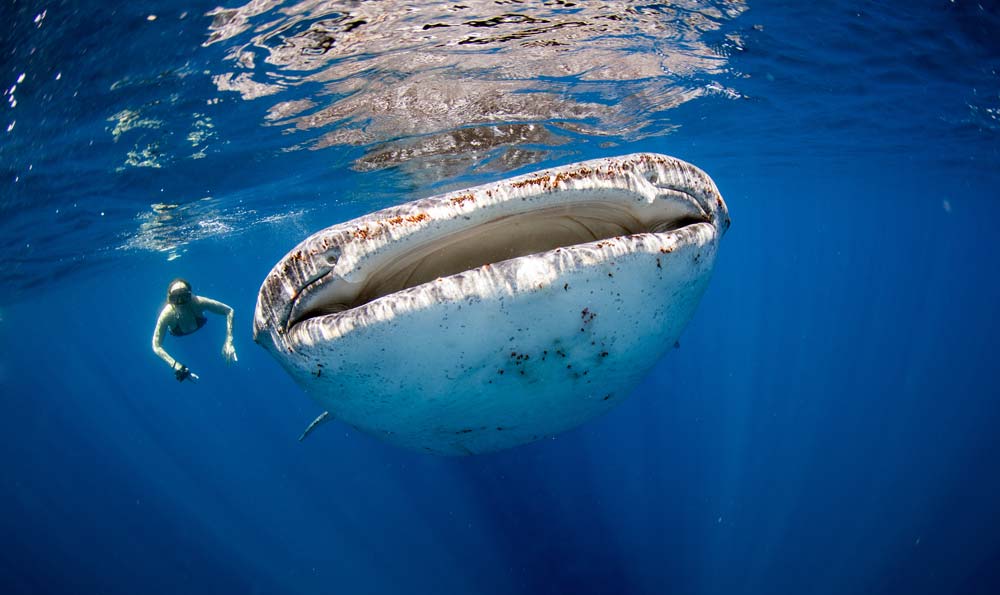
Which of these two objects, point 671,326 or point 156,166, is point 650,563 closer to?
point 671,326

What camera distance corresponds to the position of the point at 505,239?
84.3 inches

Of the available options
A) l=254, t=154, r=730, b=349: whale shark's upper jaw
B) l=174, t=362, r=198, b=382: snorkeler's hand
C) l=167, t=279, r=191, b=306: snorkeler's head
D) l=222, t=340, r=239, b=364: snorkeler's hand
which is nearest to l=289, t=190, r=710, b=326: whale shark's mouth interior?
l=254, t=154, r=730, b=349: whale shark's upper jaw

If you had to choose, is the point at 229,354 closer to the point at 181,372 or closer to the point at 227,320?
the point at 181,372

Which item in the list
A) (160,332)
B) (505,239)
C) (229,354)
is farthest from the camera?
(160,332)

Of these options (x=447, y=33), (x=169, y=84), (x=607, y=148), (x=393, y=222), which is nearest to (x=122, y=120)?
(x=169, y=84)

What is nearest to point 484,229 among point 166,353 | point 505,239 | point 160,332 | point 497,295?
point 505,239

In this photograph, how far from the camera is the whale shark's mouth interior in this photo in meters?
1.81

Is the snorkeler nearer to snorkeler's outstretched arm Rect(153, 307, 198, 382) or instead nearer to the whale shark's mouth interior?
snorkeler's outstretched arm Rect(153, 307, 198, 382)

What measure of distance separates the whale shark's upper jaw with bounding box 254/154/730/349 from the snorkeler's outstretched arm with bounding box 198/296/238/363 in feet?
14.8

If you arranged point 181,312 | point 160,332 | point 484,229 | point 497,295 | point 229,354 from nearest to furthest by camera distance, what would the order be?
point 497,295 → point 484,229 → point 229,354 → point 160,332 → point 181,312

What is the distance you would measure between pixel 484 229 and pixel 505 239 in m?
0.19

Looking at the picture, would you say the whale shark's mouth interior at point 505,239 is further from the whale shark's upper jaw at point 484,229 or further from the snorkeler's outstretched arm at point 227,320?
the snorkeler's outstretched arm at point 227,320

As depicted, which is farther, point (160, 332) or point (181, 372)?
point (160, 332)

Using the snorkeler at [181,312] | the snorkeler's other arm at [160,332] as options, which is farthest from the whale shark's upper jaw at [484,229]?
the snorkeler's other arm at [160,332]
